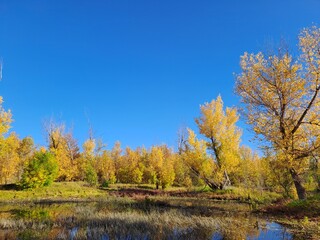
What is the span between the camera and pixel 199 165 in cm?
3002

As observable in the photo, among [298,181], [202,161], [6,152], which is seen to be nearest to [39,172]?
[6,152]

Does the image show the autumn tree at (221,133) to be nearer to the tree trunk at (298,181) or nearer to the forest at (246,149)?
the forest at (246,149)

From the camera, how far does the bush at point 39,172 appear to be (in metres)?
29.0

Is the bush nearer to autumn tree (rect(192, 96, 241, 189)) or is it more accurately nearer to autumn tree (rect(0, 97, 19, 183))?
autumn tree (rect(0, 97, 19, 183))

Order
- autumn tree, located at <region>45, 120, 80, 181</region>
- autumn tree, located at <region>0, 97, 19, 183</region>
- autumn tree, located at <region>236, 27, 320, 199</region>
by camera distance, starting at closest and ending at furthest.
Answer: autumn tree, located at <region>236, 27, 320, 199</region> < autumn tree, located at <region>0, 97, 19, 183</region> < autumn tree, located at <region>45, 120, 80, 181</region>

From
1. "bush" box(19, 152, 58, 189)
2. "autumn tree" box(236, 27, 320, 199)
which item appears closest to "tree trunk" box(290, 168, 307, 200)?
"autumn tree" box(236, 27, 320, 199)

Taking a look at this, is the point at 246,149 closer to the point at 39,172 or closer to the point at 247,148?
the point at 247,148

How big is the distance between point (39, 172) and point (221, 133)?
781 inches

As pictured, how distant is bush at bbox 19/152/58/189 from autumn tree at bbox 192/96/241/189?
17645 mm

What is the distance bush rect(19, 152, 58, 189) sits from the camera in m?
29.0

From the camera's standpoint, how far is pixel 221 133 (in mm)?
29594

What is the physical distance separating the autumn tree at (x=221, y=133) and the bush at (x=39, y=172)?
1765 centimetres

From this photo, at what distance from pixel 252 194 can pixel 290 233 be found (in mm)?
15822

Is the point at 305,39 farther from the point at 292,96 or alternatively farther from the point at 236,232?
the point at 236,232
